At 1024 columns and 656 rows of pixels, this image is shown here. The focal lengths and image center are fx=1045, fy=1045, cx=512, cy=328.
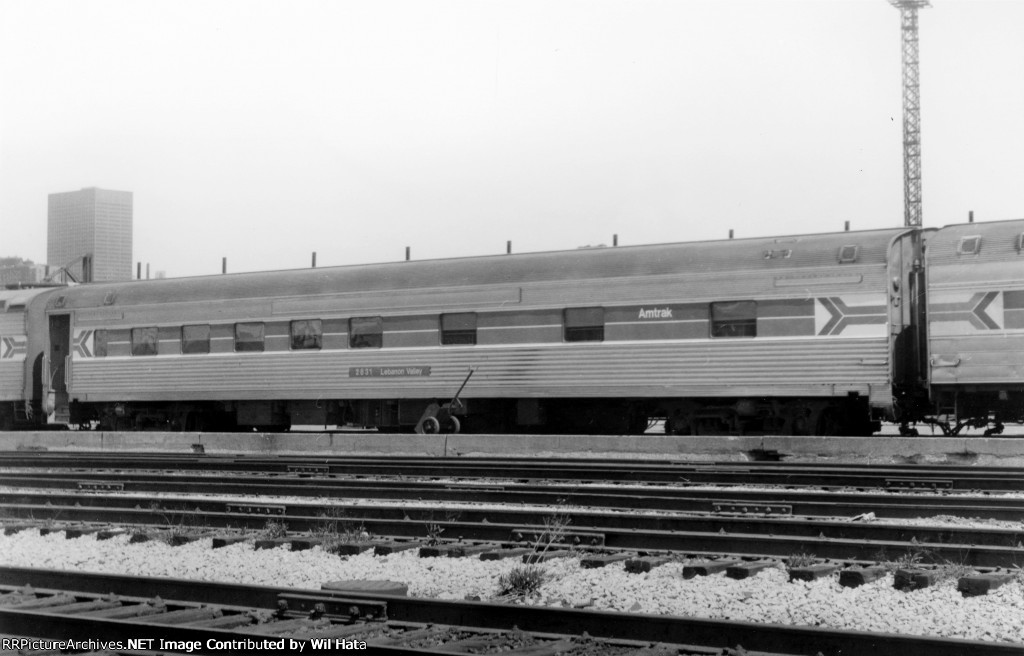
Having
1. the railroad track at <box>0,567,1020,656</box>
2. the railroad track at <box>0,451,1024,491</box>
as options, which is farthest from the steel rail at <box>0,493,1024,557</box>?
the railroad track at <box>0,451,1024,491</box>

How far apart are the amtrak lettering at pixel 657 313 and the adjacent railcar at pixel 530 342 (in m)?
0.04

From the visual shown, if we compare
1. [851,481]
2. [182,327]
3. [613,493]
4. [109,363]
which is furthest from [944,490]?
[109,363]

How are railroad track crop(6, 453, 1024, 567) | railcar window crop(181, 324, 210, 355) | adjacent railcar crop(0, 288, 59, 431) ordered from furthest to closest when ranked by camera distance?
adjacent railcar crop(0, 288, 59, 431)
railcar window crop(181, 324, 210, 355)
railroad track crop(6, 453, 1024, 567)

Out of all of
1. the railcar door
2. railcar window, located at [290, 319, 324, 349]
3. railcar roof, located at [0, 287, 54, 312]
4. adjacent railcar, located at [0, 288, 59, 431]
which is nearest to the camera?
railcar window, located at [290, 319, 324, 349]

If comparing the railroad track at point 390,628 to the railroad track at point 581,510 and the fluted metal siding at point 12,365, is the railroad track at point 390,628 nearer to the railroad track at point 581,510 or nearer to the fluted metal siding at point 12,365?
the railroad track at point 581,510

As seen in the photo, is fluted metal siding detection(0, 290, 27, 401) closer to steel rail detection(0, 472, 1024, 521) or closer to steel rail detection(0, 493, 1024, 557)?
steel rail detection(0, 472, 1024, 521)

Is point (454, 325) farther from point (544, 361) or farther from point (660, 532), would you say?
point (660, 532)

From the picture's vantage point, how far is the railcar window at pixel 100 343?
77.2ft

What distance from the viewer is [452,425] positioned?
19.7 m

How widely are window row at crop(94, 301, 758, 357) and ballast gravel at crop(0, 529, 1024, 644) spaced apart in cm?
1008

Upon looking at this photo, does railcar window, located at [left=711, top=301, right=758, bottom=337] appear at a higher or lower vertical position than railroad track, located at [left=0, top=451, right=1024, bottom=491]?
higher

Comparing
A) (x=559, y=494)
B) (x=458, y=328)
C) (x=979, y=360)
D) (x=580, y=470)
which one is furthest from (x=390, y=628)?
(x=458, y=328)

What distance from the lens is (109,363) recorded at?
23.4 m

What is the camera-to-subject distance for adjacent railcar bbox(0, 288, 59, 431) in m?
24.8
